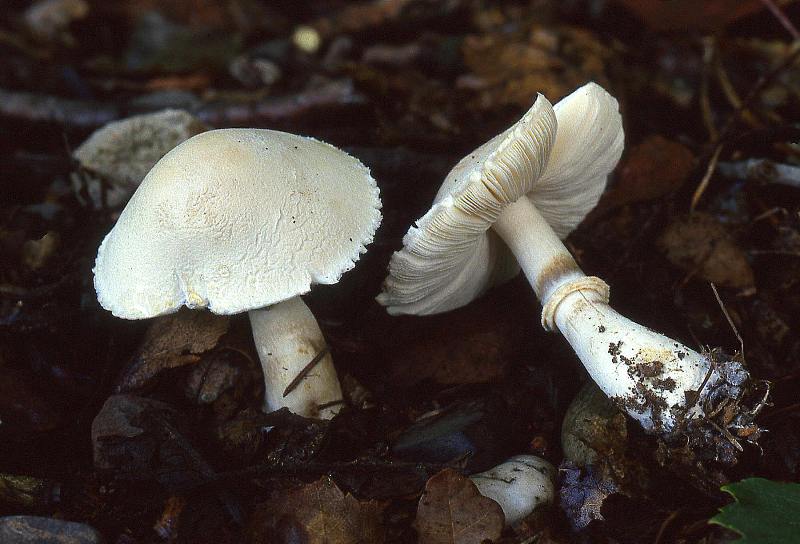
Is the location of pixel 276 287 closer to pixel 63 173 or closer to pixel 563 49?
pixel 63 173

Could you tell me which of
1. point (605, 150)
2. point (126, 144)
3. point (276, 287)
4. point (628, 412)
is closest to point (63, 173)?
point (126, 144)

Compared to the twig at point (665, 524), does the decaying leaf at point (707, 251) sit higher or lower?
higher

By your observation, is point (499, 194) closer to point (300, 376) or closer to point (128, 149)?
point (300, 376)

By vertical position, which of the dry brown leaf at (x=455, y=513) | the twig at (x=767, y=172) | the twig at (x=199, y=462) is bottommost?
the twig at (x=199, y=462)

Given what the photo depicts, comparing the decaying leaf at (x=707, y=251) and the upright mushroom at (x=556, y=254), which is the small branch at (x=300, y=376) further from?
the decaying leaf at (x=707, y=251)

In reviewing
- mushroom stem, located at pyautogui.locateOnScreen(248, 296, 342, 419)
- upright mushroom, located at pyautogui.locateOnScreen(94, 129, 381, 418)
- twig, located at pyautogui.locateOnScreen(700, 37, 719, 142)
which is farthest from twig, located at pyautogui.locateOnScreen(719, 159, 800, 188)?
mushroom stem, located at pyautogui.locateOnScreen(248, 296, 342, 419)

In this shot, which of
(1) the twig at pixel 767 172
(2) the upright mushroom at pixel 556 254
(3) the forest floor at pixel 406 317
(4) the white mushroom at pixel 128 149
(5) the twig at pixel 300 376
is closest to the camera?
(2) the upright mushroom at pixel 556 254

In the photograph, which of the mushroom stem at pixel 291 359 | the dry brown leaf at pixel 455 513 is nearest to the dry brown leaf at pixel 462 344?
the mushroom stem at pixel 291 359

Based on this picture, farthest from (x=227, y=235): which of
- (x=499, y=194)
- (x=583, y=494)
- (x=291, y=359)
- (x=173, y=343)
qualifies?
A: (x=583, y=494)
